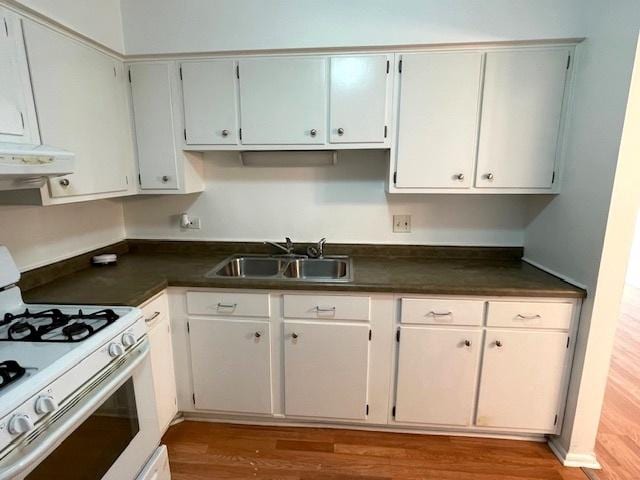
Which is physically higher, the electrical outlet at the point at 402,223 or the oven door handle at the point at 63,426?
the electrical outlet at the point at 402,223

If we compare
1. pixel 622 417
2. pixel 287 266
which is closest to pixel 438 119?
pixel 287 266

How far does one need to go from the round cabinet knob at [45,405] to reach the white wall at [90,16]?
56.9 inches

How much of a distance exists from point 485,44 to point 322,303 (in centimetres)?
159

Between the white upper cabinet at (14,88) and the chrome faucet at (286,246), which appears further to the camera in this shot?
the chrome faucet at (286,246)

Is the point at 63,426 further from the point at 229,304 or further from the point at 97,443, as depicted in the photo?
the point at 229,304

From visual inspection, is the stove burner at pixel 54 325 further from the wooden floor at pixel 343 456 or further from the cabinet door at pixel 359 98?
the cabinet door at pixel 359 98

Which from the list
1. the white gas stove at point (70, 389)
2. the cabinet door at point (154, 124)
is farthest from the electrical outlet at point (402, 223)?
the white gas stove at point (70, 389)

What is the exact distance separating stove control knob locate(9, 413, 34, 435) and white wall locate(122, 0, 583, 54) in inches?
70.4

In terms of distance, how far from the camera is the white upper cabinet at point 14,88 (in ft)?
4.06

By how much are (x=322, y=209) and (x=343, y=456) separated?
145 centimetres

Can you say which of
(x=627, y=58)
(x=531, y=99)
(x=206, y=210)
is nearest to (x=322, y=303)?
(x=206, y=210)

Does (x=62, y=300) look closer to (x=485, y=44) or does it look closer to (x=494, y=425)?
(x=494, y=425)

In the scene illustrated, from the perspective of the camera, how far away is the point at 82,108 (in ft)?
5.25

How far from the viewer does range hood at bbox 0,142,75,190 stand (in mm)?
1016
